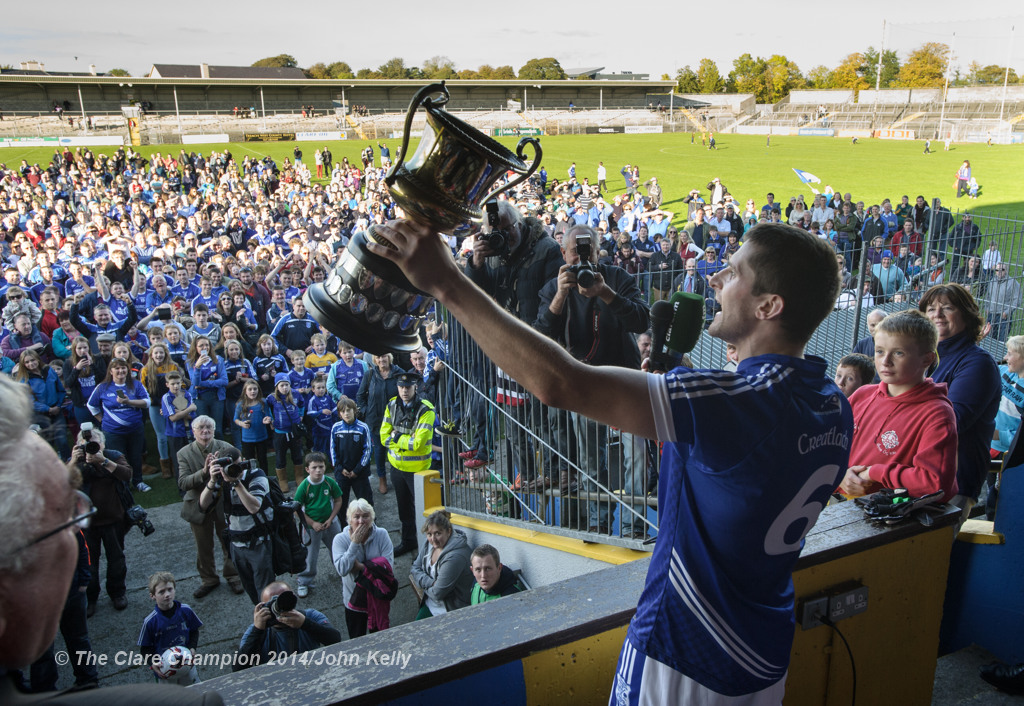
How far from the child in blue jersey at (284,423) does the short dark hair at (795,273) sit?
7.60 meters

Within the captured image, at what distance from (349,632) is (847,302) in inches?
257

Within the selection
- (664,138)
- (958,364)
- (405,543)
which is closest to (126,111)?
(664,138)

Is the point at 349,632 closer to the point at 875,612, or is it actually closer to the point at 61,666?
the point at 61,666

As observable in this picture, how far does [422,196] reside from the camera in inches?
63.4

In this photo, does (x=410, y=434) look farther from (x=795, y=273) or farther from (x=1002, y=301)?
(x=1002, y=301)

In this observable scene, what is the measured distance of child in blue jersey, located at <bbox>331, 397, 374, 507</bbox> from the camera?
7574 millimetres

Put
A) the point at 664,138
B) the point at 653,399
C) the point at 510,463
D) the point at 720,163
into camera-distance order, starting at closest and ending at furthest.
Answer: the point at 653,399
the point at 510,463
the point at 720,163
the point at 664,138

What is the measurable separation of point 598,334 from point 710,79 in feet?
318

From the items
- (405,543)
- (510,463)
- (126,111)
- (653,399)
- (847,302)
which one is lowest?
(405,543)

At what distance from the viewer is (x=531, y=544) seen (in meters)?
5.51

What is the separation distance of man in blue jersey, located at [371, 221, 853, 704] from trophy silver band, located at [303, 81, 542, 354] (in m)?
0.10

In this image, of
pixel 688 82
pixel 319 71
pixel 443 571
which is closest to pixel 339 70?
pixel 319 71

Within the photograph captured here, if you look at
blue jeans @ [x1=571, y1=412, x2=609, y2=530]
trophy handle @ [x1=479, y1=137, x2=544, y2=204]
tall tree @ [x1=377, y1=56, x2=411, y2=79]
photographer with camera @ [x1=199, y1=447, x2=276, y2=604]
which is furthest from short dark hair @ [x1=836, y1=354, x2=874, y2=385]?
tall tree @ [x1=377, y1=56, x2=411, y2=79]

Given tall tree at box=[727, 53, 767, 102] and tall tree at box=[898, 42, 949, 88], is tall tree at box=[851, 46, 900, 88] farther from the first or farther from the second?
tall tree at box=[727, 53, 767, 102]
